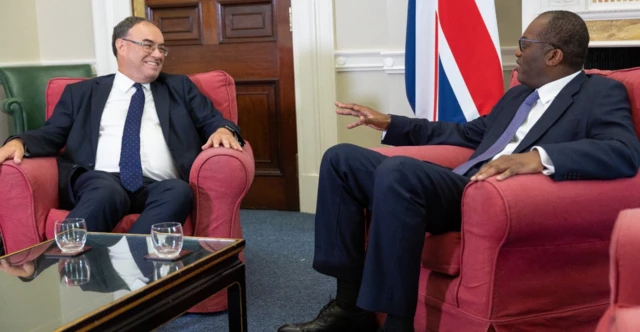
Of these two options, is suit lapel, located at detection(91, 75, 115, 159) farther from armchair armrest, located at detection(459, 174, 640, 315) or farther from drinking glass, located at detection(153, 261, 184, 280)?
armchair armrest, located at detection(459, 174, 640, 315)

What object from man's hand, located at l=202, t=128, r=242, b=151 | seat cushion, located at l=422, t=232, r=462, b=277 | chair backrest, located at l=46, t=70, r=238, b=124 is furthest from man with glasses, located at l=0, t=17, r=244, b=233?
seat cushion, located at l=422, t=232, r=462, b=277

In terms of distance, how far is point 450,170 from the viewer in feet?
7.64

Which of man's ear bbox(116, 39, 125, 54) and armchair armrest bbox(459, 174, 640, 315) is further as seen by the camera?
man's ear bbox(116, 39, 125, 54)

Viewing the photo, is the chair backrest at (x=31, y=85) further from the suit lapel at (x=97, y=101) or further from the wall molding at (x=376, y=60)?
the wall molding at (x=376, y=60)

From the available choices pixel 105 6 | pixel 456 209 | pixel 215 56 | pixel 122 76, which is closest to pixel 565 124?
pixel 456 209

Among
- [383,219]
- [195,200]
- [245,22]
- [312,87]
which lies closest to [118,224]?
[195,200]

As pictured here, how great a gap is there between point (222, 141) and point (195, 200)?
9.4 inches

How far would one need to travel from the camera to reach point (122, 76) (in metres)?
3.15

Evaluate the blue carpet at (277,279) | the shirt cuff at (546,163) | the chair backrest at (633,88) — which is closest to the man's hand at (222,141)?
the blue carpet at (277,279)

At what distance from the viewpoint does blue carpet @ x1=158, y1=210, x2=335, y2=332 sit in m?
2.65

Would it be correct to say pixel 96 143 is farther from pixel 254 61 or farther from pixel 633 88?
pixel 633 88

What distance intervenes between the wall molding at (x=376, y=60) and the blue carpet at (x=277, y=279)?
2.74ft

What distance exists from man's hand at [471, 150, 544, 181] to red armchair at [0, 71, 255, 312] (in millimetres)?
984

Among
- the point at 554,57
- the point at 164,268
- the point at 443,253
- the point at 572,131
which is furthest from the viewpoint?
the point at 554,57
